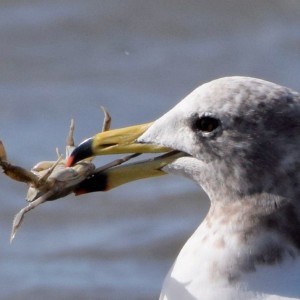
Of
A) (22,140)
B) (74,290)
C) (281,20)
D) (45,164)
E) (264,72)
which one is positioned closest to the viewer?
(45,164)

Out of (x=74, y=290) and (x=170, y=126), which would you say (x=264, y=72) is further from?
(x=170, y=126)

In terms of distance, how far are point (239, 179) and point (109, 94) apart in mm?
3240

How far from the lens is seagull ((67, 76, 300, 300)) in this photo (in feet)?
15.5

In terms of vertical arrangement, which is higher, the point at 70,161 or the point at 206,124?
the point at 206,124

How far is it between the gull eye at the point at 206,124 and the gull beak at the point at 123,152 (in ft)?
0.44

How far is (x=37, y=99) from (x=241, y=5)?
156 cm

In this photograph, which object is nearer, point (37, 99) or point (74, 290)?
point (74, 290)

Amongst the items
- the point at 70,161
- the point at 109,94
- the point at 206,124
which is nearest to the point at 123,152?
the point at 70,161

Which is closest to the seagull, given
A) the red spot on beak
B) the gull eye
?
the gull eye

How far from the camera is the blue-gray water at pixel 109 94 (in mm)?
6883

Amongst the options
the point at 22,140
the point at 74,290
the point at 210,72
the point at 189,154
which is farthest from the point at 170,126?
the point at 210,72

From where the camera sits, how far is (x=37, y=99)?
7.97 meters

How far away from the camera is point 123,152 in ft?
16.3

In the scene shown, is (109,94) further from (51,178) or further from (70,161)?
(70,161)
